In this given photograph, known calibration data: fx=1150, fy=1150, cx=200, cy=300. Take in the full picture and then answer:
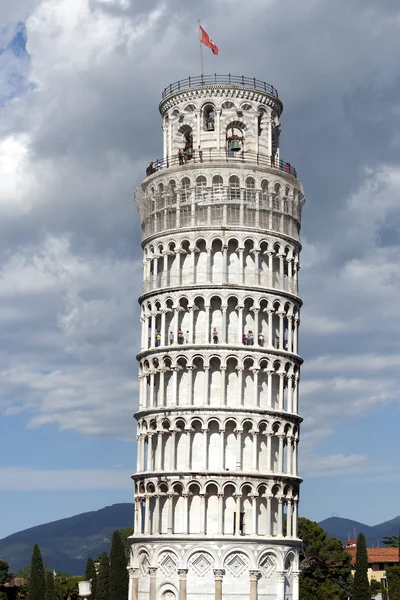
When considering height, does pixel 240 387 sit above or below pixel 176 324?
below

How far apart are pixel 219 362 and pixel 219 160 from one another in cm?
1604

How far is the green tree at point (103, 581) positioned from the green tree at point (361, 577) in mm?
22746

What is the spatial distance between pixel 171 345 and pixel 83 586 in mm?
22617

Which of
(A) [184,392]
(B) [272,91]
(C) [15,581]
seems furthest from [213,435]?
(C) [15,581]

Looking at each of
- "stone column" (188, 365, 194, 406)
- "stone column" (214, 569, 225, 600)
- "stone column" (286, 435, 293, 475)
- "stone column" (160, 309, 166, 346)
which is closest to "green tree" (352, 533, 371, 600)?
"stone column" (286, 435, 293, 475)

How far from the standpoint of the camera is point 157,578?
8325 centimetres

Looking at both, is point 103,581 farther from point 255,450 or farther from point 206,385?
point 206,385

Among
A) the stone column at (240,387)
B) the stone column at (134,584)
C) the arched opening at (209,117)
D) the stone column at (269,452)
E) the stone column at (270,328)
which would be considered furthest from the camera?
the arched opening at (209,117)

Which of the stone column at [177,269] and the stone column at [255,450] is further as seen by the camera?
the stone column at [177,269]

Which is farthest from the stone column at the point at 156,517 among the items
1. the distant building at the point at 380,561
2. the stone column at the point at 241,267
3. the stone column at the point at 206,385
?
the distant building at the point at 380,561

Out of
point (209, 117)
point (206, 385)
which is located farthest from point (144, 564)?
point (209, 117)

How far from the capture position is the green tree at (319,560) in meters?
121

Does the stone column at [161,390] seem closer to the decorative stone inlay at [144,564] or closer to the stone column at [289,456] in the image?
the stone column at [289,456]

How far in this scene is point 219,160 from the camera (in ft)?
293
